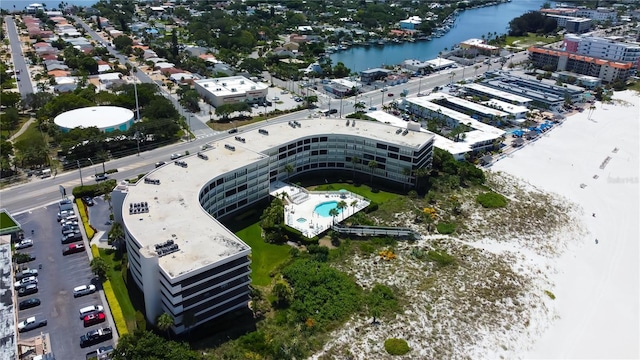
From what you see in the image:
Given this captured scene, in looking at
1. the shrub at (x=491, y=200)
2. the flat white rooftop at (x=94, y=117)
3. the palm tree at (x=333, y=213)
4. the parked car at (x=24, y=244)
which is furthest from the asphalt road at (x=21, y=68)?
the shrub at (x=491, y=200)

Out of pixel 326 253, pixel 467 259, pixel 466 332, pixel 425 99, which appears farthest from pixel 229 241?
pixel 425 99

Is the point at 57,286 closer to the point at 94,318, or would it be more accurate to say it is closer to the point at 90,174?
the point at 94,318

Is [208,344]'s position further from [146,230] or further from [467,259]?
[467,259]

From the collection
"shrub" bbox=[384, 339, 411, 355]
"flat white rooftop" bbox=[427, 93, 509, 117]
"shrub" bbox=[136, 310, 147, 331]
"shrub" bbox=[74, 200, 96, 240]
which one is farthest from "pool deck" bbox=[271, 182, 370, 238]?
"flat white rooftop" bbox=[427, 93, 509, 117]

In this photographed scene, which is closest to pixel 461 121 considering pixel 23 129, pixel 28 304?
pixel 28 304

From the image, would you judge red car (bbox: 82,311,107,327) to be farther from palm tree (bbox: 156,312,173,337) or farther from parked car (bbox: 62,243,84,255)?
parked car (bbox: 62,243,84,255)
